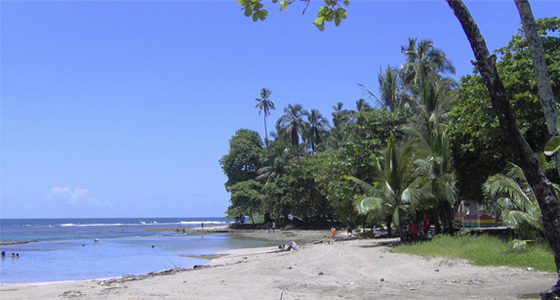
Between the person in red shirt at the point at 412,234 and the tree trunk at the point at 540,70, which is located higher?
the tree trunk at the point at 540,70

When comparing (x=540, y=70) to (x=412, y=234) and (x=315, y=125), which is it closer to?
(x=412, y=234)

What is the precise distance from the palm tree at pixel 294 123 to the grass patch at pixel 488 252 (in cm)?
3220

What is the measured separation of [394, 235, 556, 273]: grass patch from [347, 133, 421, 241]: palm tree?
76.2 inches

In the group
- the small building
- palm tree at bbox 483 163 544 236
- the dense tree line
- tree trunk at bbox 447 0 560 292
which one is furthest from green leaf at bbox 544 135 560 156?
the small building

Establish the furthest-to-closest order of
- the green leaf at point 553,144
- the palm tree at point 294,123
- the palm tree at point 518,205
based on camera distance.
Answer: the palm tree at point 294,123
the palm tree at point 518,205
the green leaf at point 553,144

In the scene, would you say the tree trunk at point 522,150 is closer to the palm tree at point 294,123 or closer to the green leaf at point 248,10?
the green leaf at point 248,10

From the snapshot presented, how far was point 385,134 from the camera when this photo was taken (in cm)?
2080

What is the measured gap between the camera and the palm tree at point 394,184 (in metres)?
16.4

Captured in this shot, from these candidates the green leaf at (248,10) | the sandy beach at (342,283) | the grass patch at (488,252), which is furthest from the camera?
the grass patch at (488,252)

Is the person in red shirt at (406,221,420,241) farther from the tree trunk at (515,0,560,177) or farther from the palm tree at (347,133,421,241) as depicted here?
the tree trunk at (515,0,560,177)

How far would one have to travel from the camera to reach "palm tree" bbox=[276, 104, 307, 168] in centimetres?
4666

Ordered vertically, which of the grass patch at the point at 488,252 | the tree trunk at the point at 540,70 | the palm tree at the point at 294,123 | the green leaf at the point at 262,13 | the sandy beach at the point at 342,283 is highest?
the palm tree at the point at 294,123

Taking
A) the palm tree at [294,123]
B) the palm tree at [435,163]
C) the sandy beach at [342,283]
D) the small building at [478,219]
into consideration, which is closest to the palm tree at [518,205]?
the sandy beach at [342,283]

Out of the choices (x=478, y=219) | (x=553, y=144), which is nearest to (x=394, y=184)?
(x=553, y=144)
